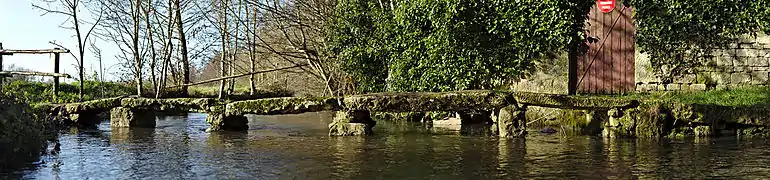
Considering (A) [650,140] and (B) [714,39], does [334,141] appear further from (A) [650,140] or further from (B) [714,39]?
(B) [714,39]

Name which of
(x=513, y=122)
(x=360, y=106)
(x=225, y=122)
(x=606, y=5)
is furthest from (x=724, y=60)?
(x=225, y=122)

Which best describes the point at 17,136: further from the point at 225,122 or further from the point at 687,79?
the point at 687,79

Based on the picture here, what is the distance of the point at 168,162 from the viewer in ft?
24.6

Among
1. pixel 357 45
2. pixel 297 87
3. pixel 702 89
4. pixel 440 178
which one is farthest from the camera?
pixel 297 87

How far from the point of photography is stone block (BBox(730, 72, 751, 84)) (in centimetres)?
1365

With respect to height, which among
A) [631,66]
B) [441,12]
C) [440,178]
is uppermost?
[441,12]

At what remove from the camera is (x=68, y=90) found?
742 inches

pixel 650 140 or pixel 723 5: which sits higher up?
pixel 723 5

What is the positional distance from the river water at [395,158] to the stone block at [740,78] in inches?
172

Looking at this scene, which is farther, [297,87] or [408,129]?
[297,87]

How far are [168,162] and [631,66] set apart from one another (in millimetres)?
10056

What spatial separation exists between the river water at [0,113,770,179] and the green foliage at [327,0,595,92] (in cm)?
273

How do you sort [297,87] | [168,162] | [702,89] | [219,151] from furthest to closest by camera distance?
[297,87] → [702,89] → [219,151] → [168,162]

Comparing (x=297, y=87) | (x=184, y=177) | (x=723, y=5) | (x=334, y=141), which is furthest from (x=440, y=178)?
(x=297, y=87)
